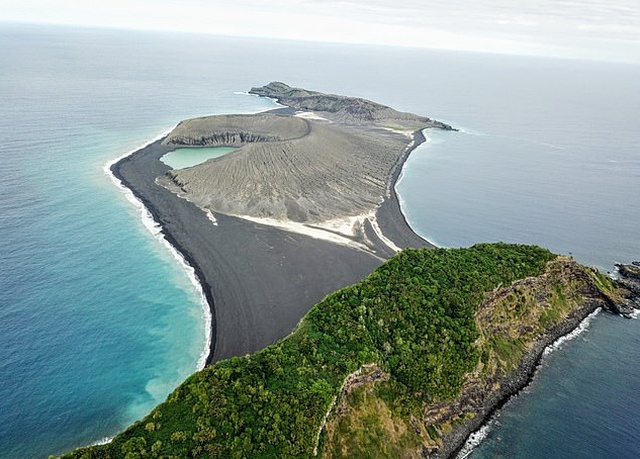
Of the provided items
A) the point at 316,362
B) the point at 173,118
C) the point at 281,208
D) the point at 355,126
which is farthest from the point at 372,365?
the point at 173,118

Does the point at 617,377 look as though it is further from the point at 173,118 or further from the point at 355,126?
the point at 173,118

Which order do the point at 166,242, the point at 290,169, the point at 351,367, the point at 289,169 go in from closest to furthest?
the point at 351,367 < the point at 166,242 < the point at 289,169 < the point at 290,169

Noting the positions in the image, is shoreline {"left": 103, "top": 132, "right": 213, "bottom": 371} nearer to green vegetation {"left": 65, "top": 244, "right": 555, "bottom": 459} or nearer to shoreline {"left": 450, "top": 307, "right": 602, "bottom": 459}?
green vegetation {"left": 65, "top": 244, "right": 555, "bottom": 459}

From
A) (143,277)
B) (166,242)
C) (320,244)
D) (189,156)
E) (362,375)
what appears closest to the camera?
(362,375)

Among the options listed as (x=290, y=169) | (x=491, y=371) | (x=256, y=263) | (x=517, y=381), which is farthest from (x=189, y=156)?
(x=517, y=381)

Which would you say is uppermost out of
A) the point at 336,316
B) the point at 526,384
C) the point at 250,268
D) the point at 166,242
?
the point at 336,316

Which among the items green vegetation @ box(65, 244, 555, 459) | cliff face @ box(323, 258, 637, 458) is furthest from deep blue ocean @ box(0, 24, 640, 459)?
green vegetation @ box(65, 244, 555, 459)

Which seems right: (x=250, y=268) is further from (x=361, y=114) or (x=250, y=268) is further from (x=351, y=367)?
(x=361, y=114)
